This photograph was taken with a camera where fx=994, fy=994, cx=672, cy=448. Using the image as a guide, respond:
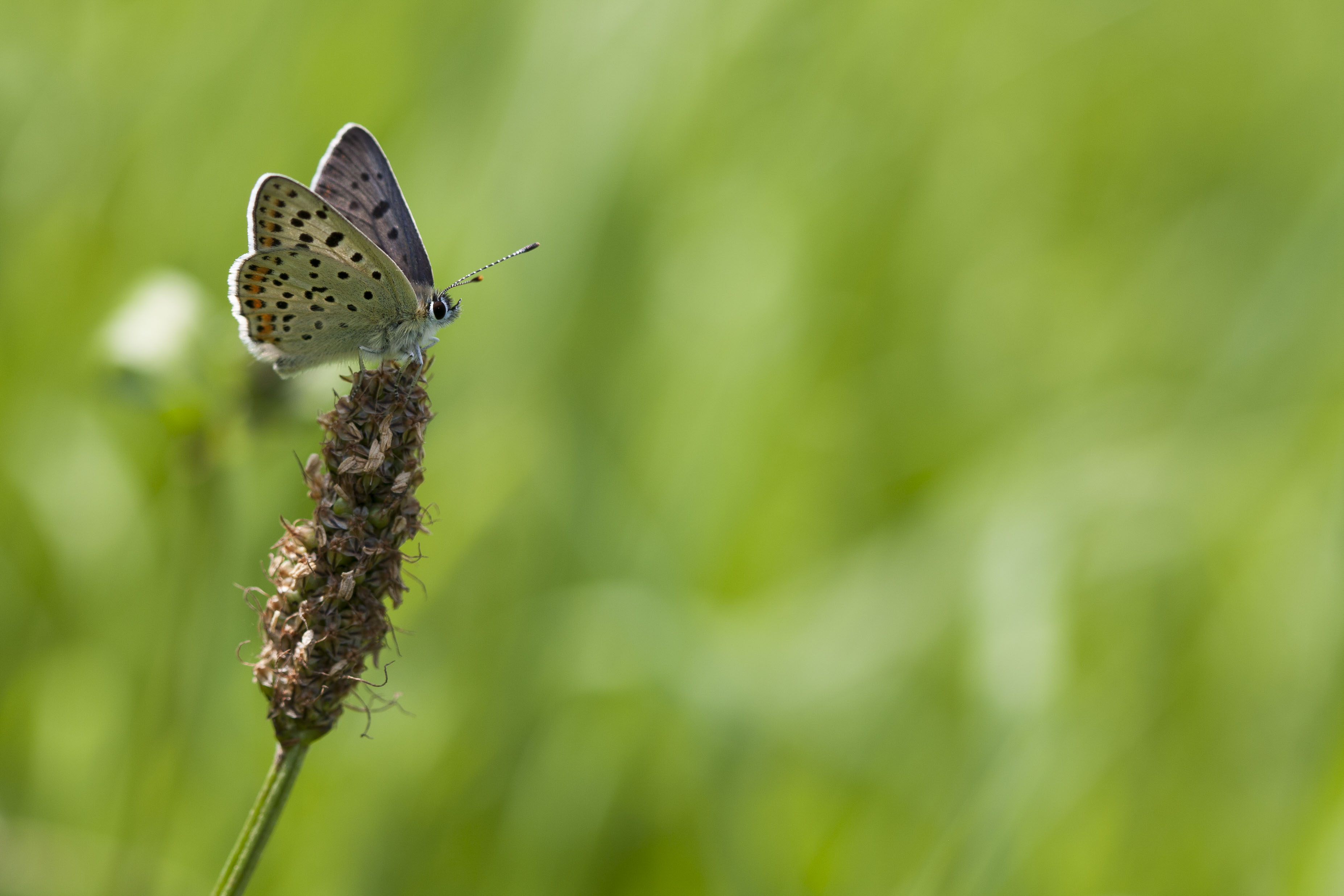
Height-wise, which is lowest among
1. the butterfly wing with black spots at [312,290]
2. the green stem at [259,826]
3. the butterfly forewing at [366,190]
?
the green stem at [259,826]

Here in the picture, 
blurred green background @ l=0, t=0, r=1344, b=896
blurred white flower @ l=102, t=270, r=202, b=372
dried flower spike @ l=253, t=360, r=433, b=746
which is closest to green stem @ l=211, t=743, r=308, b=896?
dried flower spike @ l=253, t=360, r=433, b=746

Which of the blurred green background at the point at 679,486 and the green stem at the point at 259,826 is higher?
the blurred green background at the point at 679,486

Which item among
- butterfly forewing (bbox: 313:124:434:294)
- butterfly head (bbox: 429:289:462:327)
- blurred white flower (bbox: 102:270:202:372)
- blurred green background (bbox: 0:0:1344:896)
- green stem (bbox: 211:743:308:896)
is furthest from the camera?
blurred green background (bbox: 0:0:1344:896)

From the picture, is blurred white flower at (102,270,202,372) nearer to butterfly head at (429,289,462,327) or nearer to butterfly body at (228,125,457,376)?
butterfly body at (228,125,457,376)

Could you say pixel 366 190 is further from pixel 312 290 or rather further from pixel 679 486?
pixel 679 486

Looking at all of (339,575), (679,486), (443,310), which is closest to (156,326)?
(443,310)

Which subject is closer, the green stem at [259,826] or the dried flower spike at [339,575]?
the green stem at [259,826]

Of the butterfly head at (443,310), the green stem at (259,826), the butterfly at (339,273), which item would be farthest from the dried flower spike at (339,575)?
the butterfly head at (443,310)

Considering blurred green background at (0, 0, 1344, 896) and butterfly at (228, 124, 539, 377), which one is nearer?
butterfly at (228, 124, 539, 377)

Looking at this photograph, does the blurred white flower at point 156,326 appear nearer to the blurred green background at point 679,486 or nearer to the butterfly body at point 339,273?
the blurred green background at point 679,486
